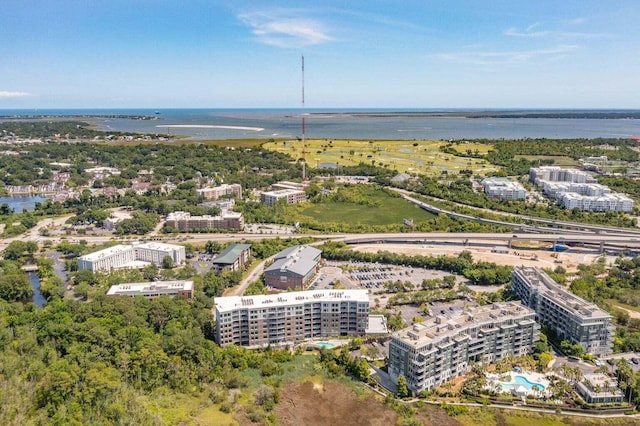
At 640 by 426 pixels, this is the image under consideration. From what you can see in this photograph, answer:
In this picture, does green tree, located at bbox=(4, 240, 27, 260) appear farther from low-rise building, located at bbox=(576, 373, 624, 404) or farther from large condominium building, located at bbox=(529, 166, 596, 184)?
large condominium building, located at bbox=(529, 166, 596, 184)

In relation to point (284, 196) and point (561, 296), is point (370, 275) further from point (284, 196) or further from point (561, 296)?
point (284, 196)

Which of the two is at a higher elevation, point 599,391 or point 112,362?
point 112,362

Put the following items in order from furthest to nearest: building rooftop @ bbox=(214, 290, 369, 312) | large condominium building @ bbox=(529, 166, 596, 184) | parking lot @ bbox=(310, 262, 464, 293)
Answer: large condominium building @ bbox=(529, 166, 596, 184) → parking lot @ bbox=(310, 262, 464, 293) → building rooftop @ bbox=(214, 290, 369, 312)

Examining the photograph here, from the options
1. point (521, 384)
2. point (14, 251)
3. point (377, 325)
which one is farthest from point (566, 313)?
point (14, 251)

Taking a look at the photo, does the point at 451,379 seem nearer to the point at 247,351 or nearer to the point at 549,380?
the point at 549,380

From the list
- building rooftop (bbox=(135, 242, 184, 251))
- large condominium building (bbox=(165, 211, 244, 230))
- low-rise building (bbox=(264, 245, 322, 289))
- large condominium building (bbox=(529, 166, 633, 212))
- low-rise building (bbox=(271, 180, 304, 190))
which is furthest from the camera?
low-rise building (bbox=(271, 180, 304, 190))

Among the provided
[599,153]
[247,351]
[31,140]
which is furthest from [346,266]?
[31,140]

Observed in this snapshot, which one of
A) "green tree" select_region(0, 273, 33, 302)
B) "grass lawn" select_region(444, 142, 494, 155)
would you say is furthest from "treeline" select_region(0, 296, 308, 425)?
"grass lawn" select_region(444, 142, 494, 155)
